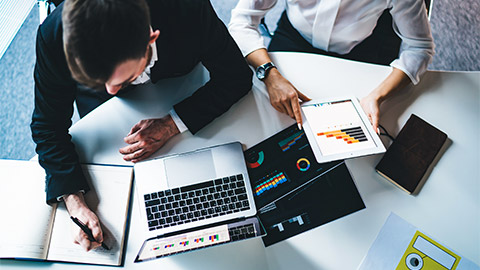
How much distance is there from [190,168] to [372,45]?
2.81 feet

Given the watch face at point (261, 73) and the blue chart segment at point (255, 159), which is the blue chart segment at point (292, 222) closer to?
the blue chart segment at point (255, 159)

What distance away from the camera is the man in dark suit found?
713mm

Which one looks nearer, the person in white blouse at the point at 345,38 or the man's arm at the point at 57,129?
the man's arm at the point at 57,129

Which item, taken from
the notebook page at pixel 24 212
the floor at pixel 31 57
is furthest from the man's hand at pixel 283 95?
the floor at pixel 31 57

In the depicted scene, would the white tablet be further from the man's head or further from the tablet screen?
the man's head

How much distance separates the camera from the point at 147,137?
3.22ft

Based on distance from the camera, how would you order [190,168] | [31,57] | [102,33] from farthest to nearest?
[31,57] < [190,168] < [102,33]

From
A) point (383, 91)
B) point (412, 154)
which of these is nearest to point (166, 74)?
point (383, 91)

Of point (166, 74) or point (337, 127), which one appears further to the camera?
point (166, 74)

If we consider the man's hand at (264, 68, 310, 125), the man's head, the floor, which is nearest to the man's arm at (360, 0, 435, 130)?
the man's hand at (264, 68, 310, 125)

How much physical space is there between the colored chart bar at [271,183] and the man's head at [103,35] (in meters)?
0.49

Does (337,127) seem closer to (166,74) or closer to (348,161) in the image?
(348,161)

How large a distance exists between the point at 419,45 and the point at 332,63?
274 millimetres

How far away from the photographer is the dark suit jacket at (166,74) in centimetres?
88
